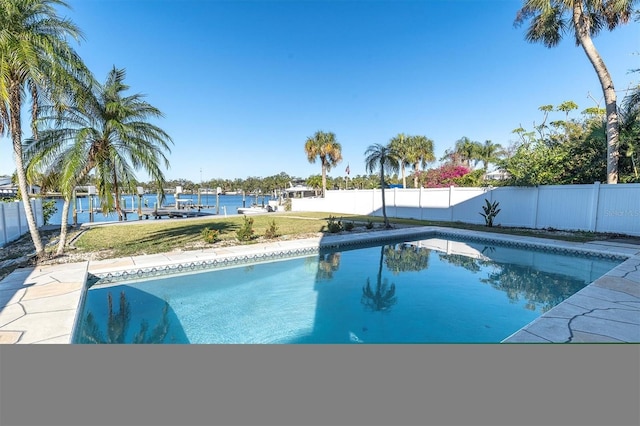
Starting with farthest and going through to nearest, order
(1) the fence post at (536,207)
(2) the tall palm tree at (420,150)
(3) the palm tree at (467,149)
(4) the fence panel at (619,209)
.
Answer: (3) the palm tree at (467,149) → (2) the tall palm tree at (420,150) → (1) the fence post at (536,207) → (4) the fence panel at (619,209)

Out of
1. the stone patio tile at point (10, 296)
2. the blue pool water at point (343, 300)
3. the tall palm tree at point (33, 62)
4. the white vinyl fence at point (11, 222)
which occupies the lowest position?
the blue pool water at point (343, 300)

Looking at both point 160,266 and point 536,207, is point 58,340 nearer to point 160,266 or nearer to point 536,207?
point 160,266

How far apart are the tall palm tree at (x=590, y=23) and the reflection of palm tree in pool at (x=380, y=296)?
10.7 meters

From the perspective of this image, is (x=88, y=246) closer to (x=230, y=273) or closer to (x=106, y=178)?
(x=106, y=178)

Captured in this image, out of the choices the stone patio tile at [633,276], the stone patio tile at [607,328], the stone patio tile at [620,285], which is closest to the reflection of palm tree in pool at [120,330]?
the stone patio tile at [607,328]

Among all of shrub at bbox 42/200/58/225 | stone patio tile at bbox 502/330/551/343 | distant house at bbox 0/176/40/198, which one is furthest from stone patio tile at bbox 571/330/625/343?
distant house at bbox 0/176/40/198

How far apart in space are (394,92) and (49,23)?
1782 centimetres

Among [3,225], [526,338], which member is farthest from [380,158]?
[3,225]

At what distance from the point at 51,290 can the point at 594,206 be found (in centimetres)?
1584

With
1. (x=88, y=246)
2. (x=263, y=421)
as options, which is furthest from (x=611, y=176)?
(x=88, y=246)

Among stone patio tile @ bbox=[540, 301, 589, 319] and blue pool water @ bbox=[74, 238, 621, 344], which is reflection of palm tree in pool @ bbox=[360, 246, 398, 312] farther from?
stone patio tile @ bbox=[540, 301, 589, 319]

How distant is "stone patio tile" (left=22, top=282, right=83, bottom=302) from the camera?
4.49m

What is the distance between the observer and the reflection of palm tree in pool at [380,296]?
17.4 ft

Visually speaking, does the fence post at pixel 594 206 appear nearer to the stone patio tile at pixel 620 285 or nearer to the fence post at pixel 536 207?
the fence post at pixel 536 207
